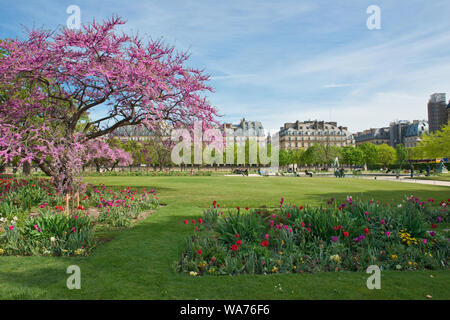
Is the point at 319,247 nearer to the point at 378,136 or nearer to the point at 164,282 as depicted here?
the point at 164,282

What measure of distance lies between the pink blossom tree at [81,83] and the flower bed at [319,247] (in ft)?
22.7

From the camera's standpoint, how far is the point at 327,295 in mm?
4594

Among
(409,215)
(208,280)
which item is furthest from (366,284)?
(409,215)

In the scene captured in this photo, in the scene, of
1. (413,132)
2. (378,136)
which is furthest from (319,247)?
(378,136)

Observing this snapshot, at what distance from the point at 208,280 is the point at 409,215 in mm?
5285

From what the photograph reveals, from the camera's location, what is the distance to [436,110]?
138 metres

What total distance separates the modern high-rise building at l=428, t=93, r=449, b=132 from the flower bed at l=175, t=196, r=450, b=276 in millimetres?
154919

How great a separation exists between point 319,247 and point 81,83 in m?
13.5

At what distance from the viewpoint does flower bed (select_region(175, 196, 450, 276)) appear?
18.6 ft

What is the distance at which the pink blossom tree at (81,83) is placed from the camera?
1255 centimetres

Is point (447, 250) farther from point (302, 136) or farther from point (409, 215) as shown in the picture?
point (302, 136)

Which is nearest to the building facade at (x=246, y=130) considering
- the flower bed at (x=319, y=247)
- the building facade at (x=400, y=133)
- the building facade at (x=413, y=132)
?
the building facade at (x=400, y=133)
